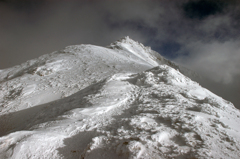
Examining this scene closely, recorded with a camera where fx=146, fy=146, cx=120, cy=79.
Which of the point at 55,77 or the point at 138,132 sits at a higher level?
the point at 55,77

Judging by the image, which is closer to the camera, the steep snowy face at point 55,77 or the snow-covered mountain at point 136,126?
the snow-covered mountain at point 136,126

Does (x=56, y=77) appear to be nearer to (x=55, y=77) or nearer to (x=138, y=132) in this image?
(x=55, y=77)

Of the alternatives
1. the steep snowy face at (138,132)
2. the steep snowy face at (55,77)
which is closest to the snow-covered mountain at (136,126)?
the steep snowy face at (138,132)

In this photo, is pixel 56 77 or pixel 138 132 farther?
pixel 56 77

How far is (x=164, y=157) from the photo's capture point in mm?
1657

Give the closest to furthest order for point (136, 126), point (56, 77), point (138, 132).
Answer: point (138, 132) → point (136, 126) → point (56, 77)

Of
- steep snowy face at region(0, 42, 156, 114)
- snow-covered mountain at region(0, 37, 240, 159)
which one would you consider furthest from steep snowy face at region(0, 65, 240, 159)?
steep snowy face at region(0, 42, 156, 114)

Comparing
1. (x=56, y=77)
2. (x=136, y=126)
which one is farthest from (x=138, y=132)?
(x=56, y=77)

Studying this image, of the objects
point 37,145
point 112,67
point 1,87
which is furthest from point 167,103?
point 1,87

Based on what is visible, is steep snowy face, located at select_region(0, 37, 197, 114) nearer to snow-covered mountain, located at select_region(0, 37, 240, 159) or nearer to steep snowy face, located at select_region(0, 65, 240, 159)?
snow-covered mountain, located at select_region(0, 37, 240, 159)

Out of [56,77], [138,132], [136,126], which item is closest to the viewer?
[138,132]

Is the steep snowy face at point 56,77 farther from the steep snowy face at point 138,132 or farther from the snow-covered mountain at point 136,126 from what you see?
the steep snowy face at point 138,132

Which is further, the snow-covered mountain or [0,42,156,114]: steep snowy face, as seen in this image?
[0,42,156,114]: steep snowy face

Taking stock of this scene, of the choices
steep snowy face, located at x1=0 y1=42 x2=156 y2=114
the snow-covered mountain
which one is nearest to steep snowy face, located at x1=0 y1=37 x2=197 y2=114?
steep snowy face, located at x1=0 y1=42 x2=156 y2=114
